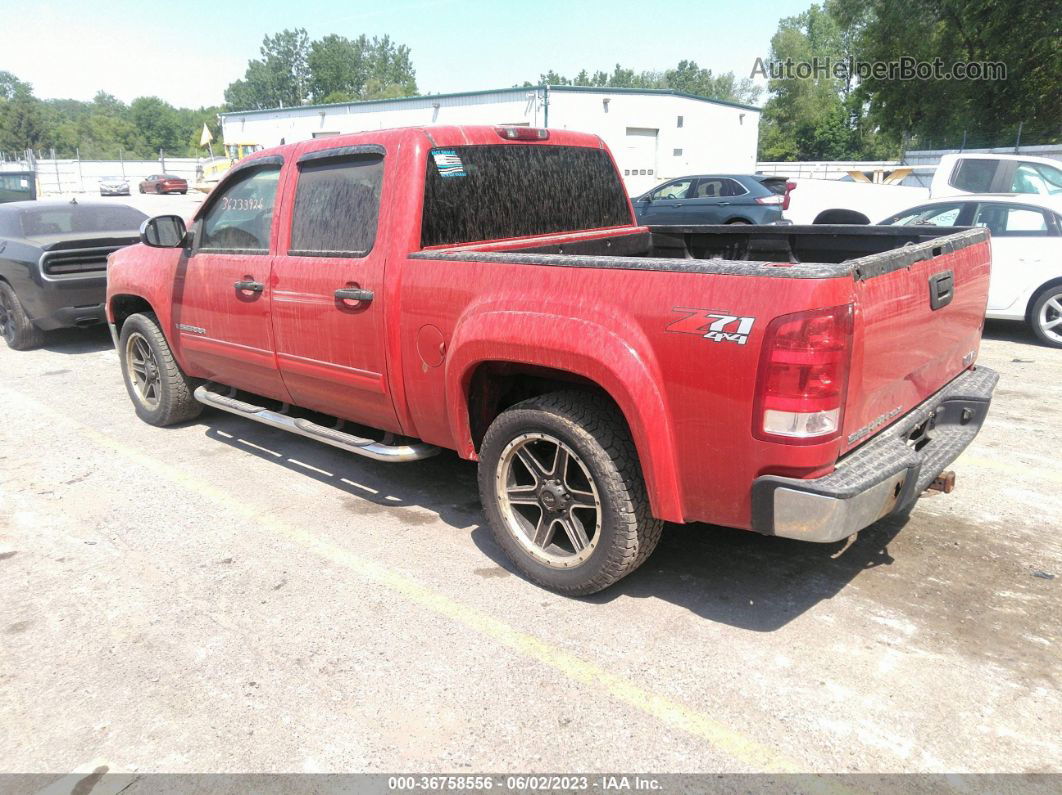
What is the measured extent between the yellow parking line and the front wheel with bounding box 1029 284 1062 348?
7459 mm

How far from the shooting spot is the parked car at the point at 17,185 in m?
15.4

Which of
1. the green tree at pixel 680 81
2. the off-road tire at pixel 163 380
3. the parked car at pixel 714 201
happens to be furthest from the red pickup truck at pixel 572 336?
the green tree at pixel 680 81

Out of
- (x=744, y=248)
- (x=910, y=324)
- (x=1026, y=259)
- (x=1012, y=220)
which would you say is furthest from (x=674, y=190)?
(x=910, y=324)

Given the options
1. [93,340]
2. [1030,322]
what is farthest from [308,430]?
[1030,322]

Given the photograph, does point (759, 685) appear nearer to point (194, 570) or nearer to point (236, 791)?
point (236, 791)

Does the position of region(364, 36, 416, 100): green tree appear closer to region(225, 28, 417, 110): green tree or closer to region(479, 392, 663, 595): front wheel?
region(225, 28, 417, 110): green tree

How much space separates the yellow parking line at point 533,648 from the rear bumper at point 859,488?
71cm

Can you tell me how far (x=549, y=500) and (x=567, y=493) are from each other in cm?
10

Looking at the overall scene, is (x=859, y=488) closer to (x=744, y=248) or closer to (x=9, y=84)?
(x=744, y=248)

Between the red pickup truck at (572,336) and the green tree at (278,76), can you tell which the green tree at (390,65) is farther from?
the red pickup truck at (572,336)

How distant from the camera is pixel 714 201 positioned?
15.6 meters

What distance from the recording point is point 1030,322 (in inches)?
325

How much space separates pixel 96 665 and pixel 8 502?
216 cm

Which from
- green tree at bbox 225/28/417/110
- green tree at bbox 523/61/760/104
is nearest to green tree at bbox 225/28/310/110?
green tree at bbox 225/28/417/110
